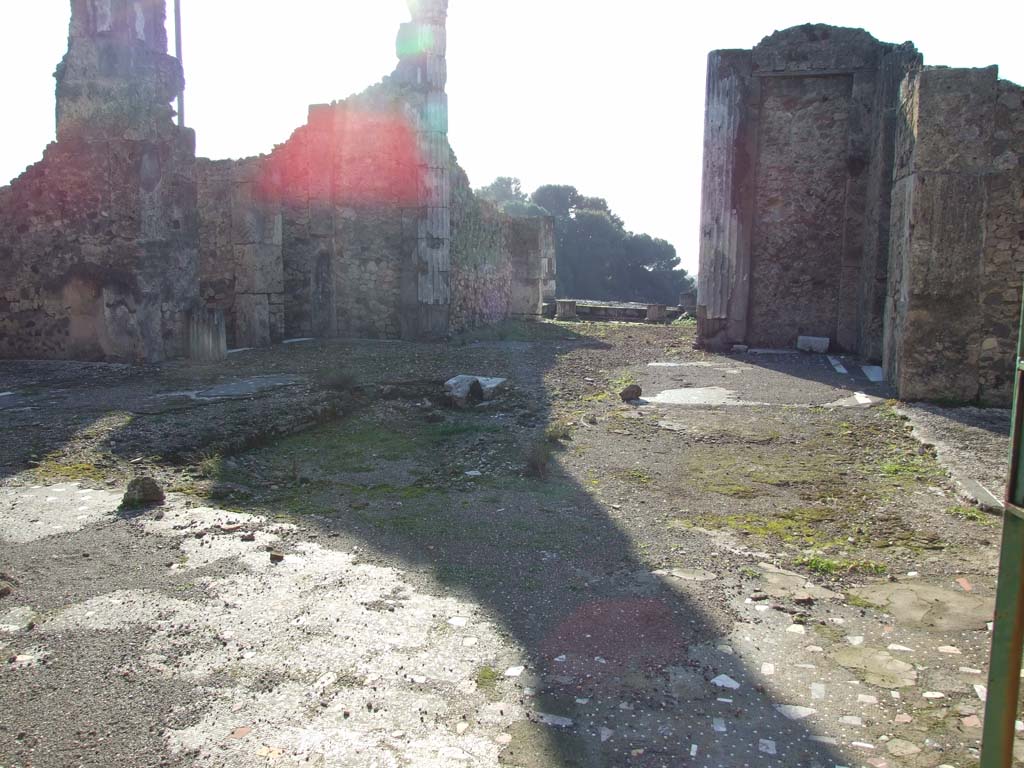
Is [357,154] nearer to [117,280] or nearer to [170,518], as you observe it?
[117,280]

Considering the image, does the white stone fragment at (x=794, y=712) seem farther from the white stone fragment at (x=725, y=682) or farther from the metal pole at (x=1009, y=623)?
the metal pole at (x=1009, y=623)

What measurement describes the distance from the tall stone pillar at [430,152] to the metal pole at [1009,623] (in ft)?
38.4

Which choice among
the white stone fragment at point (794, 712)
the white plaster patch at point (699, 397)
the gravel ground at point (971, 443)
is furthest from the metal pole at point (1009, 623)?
the white plaster patch at point (699, 397)

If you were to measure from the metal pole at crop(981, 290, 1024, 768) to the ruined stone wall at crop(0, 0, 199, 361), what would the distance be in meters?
8.88

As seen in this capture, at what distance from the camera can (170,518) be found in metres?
3.98

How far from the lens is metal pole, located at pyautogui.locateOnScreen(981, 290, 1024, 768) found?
1549 millimetres

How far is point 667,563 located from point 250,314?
32.8 ft

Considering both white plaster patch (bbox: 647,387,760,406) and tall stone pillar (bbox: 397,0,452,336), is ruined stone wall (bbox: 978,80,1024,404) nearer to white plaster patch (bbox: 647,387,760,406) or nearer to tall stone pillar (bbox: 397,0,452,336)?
white plaster patch (bbox: 647,387,760,406)

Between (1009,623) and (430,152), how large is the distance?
12408 millimetres

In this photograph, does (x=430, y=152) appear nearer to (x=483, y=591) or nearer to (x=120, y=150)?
(x=120, y=150)

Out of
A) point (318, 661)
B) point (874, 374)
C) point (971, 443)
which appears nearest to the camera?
point (318, 661)

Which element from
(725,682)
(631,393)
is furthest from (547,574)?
(631,393)

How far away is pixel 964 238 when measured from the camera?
6430 mm

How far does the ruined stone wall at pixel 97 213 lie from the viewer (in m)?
8.80
